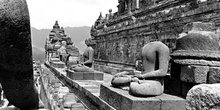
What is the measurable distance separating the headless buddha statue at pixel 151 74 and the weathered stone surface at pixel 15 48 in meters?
2.12

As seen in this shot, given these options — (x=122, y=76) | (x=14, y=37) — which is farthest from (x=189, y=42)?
(x=14, y=37)

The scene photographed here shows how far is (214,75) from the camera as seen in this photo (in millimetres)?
3445

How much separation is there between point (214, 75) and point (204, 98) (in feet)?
7.37

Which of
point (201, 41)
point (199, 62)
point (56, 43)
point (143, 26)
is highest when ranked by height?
point (143, 26)

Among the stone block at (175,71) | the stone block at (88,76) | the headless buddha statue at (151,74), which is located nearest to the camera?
the headless buddha statue at (151,74)

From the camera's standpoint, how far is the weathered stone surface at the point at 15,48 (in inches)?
70.4

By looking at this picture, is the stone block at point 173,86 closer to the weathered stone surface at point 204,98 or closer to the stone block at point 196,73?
the stone block at point 196,73

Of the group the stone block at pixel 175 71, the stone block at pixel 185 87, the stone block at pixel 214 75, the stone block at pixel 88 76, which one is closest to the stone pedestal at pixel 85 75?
the stone block at pixel 88 76

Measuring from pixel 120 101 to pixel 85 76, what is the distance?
→ 513 cm

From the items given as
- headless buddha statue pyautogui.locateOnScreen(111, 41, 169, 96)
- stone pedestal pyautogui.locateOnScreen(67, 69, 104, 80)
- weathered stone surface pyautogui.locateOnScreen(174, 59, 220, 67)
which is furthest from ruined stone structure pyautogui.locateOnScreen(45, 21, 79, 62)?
weathered stone surface pyautogui.locateOnScreen(174, 59, 220, 67)

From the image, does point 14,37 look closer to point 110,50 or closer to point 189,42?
point 189,42

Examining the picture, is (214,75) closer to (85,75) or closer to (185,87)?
(185,87)

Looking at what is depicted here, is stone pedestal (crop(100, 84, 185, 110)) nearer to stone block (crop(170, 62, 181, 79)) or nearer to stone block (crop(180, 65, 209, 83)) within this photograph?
stone block (crop(180, 65, 209, 83))

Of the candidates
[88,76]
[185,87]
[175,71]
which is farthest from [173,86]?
[88,76]
